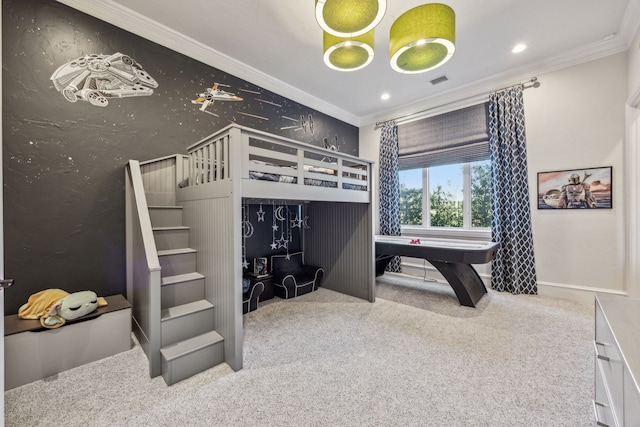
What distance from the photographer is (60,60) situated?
217 cm

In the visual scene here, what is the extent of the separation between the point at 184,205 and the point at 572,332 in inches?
147

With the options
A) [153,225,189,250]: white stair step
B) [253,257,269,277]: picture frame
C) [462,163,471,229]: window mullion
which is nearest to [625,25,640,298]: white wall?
[462,163,471,229]: window mullion

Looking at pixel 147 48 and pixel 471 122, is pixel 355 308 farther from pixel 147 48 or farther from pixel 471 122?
pixel 147 48

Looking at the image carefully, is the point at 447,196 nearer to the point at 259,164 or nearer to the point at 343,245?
the point at 343,245

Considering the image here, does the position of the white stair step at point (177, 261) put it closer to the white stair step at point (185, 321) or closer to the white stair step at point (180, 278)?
the white stair step at point (180, 278)

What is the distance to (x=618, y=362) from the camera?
928mm

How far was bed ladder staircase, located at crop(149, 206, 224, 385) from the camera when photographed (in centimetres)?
174

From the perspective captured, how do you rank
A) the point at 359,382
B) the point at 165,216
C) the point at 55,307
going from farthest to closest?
the point at 165,216
the point at 55,307
the point at 359,382

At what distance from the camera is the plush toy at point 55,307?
5.86 feet

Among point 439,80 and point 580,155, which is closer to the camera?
point 580,155

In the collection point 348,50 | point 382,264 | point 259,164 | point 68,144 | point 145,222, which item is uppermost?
point 348,50

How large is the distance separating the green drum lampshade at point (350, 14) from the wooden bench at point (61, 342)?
8.50ft

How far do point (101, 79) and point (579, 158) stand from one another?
508 cm

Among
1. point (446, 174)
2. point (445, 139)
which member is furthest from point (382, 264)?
point (445, 139)
